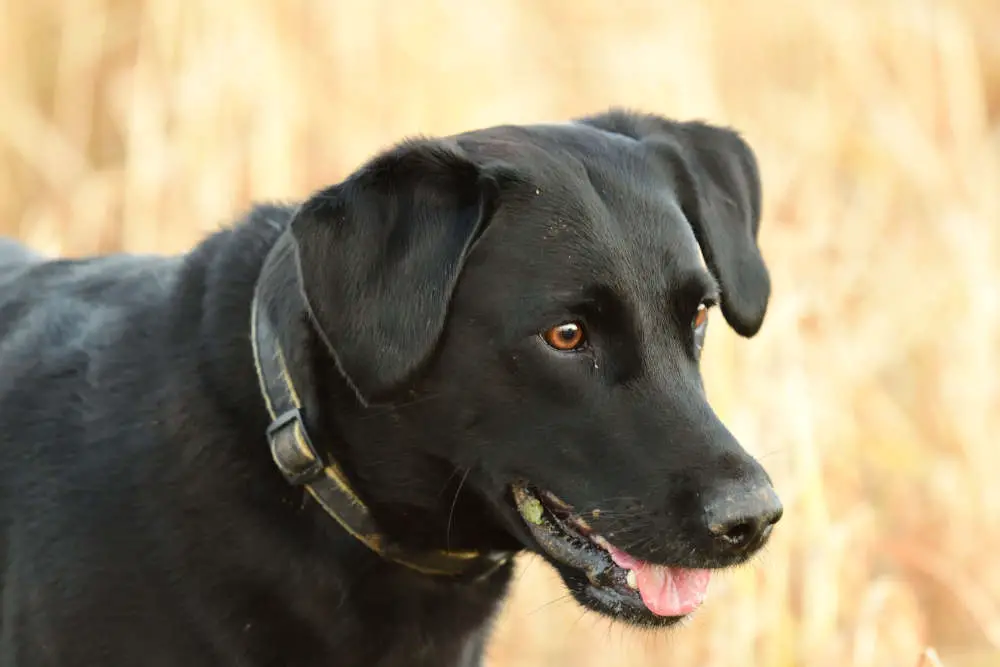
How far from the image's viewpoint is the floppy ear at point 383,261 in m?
2.13

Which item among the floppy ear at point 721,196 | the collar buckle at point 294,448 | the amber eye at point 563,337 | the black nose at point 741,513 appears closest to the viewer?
the black nose at point 741,513

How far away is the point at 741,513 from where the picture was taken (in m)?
2.03

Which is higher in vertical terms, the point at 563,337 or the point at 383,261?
the point at 383,261

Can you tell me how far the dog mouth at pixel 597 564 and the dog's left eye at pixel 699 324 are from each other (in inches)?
15.1

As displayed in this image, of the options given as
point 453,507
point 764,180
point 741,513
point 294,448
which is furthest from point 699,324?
point 764,180

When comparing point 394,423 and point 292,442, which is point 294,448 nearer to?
point 292,442

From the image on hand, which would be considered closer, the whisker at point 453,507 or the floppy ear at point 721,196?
the whisker at point 453,507

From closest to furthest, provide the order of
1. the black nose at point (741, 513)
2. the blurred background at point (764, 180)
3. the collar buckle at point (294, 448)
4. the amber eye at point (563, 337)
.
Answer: the black nose at point (741, 513) → the amber eye at point (563, 337) → the collar buckle at point (294, 448) → the blurred background at point (764, 180)

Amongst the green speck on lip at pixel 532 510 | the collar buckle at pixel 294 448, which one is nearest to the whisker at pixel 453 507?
the green speck on lip at pixel 532 510

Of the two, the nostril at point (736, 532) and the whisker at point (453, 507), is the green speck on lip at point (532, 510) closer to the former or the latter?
Answer: the whisker at point (453, 507)

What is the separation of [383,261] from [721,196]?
31.2 inches

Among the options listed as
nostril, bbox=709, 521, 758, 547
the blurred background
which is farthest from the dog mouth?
the blurred background

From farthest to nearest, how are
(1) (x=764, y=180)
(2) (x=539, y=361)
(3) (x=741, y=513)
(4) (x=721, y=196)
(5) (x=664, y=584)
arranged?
(1) (x=764, y=180), (4) (x=721, y=196), (5) (x=664, y=584), (2) (x=539, y=361), (3) (x=741, y=513)

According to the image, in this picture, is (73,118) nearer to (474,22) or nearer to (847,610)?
(474,22)
